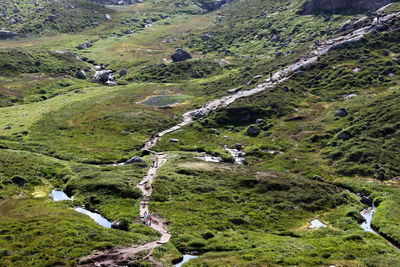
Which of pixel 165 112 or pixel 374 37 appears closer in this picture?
pixel 165 112

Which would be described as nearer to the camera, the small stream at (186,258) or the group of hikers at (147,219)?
the small stream at (186,258)

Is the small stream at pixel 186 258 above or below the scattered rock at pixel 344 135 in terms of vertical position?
above

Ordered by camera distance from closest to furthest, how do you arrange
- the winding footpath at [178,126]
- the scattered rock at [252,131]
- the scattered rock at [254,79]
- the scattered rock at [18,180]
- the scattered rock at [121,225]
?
the winding footpath at [178,126] < the scattered rock at [121,225] < the scattered rock at [18,180] < the scattered rock at [252,131] < the scattered rock at [254,79]

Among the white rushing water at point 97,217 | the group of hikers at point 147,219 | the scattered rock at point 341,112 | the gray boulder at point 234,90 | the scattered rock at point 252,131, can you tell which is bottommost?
the scattered rock at point 252,131

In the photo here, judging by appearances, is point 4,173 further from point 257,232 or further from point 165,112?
point 165,112

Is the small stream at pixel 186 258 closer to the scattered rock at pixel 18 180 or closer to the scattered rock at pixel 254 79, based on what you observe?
the scattered rock at pixel 18 180

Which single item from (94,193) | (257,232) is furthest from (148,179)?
(257,232)

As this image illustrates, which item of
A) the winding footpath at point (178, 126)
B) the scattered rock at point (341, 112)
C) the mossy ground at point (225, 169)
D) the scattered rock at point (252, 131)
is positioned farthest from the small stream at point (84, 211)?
the scattered rock at point (341, 112)

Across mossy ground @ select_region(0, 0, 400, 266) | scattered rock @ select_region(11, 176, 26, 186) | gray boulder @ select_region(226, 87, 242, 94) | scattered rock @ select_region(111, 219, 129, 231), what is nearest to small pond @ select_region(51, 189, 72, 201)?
mossy ground @ select_region(0, 0, 400, 266)

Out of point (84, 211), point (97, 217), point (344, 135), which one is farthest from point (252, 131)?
point (97, 217)
